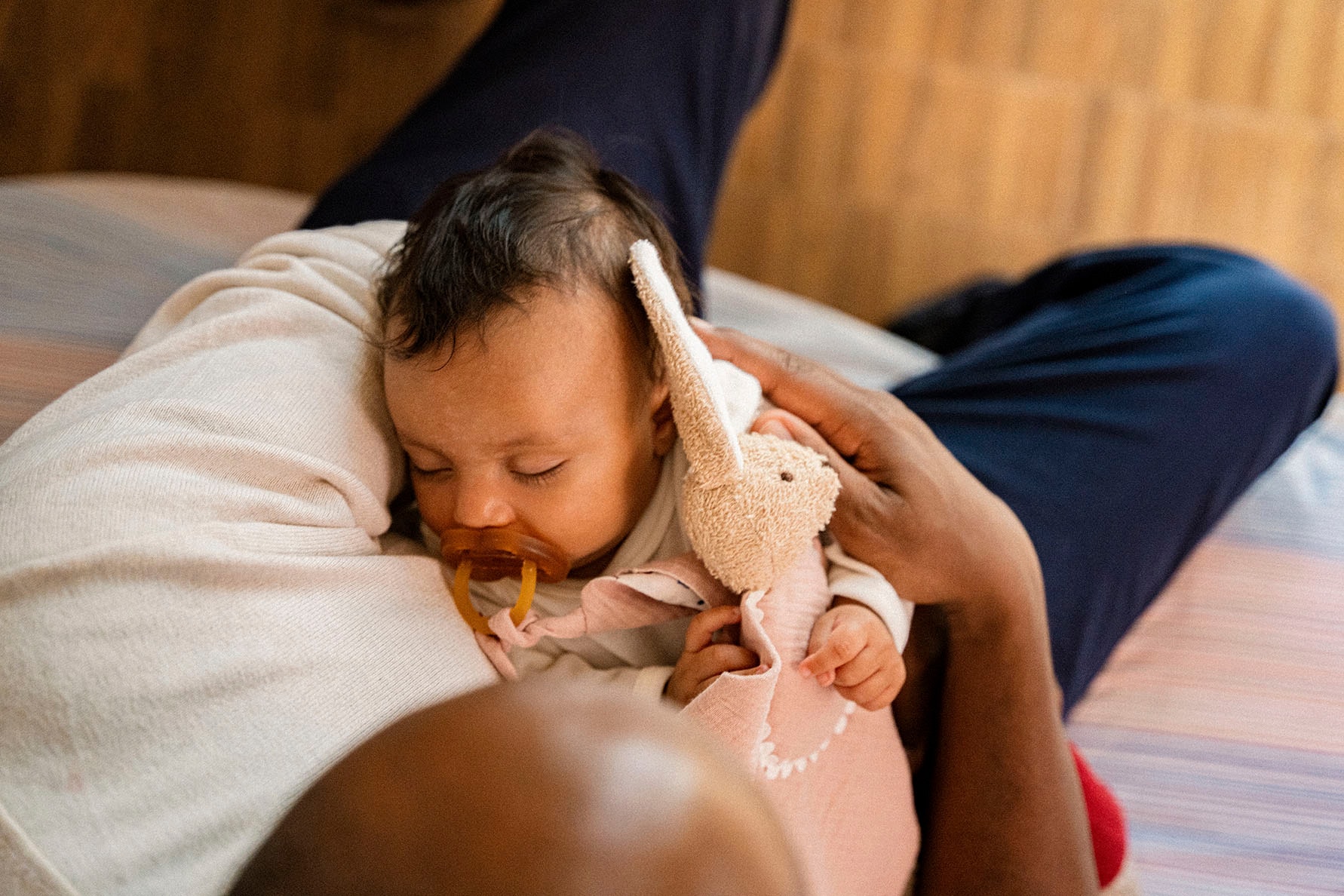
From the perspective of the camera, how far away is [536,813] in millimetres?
401

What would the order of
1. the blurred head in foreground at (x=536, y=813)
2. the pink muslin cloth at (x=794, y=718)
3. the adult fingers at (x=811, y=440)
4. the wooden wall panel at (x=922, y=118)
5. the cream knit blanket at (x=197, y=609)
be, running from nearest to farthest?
the blurred head in foreground at (x=536, y=813)
the cream knit blanket at (x=197, y=609)
the pink muslin cloth at (x=794, y=718)
the adult fingers at (x=811, y=440)
the wooden wall panel at (x=922, y=118)

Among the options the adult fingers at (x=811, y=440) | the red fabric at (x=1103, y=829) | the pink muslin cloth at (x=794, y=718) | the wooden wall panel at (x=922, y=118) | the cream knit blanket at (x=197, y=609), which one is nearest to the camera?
the cream knit blanket at (x=197, y=609)

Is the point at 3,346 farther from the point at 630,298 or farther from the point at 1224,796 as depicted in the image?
the point at 1224,796

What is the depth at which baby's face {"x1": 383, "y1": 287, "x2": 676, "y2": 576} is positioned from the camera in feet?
2.59

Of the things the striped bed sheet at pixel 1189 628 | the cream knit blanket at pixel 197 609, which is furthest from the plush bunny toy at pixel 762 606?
the striped bed sheet at pixel 1189 628

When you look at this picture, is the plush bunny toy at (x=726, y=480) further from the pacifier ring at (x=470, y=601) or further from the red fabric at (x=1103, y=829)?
the red fabric at (x=1103, y=829)

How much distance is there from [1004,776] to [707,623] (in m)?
0.30

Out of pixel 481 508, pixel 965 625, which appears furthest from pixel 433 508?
pixel 965 625

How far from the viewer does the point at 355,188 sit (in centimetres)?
114

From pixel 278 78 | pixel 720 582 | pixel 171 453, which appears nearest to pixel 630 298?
pixel 720 582

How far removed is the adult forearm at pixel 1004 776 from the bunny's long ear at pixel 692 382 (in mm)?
275

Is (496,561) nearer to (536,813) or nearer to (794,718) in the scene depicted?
(794,718)

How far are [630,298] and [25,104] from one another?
1.73 metres

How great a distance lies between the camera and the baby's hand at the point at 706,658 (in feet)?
2.53
